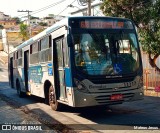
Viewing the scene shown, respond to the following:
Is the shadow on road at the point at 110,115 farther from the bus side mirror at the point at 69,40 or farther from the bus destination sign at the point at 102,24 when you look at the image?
the bus destination sign at the point at 102,24

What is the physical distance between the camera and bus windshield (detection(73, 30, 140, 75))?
9.43 metres

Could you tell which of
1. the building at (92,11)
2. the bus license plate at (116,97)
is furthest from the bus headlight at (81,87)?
the building at (92,11)

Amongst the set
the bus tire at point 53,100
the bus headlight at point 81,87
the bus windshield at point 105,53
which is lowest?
the bus tire at point 53,100

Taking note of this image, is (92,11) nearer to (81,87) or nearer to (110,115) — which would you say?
(110,115)

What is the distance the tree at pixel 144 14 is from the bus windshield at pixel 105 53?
162 inches

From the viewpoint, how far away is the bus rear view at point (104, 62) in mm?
9336

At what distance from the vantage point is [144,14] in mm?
14562

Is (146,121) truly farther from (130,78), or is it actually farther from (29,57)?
(29,57)

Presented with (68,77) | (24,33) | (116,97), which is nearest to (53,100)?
(68,77)

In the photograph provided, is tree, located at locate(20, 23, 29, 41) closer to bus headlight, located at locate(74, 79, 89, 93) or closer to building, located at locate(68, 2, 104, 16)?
building, located at locate(68, 2, 104, 16)

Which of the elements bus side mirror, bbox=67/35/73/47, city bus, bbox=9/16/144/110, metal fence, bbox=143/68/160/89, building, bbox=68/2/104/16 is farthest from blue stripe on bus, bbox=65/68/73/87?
building, bbox=68/2/104/16

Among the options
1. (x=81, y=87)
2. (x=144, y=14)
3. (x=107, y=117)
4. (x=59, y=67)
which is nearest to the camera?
(x=81, y=87)

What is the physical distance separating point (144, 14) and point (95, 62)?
6134mm

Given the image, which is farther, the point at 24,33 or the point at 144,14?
the point at 24,33
